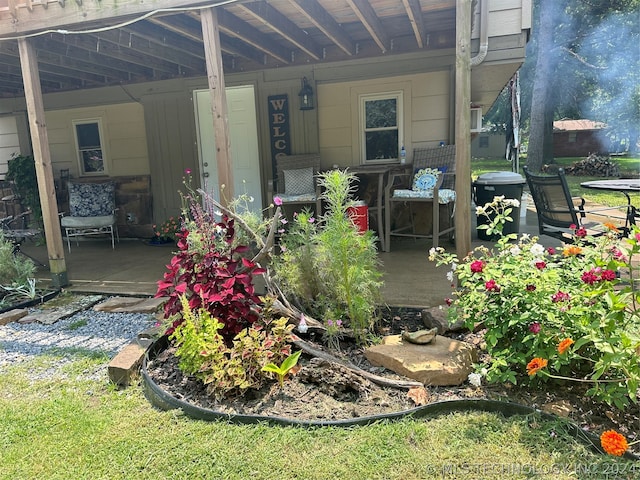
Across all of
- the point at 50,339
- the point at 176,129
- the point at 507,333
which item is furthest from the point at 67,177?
the point at 507,333

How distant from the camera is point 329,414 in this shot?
1.92 metres

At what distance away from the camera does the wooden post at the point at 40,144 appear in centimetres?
357

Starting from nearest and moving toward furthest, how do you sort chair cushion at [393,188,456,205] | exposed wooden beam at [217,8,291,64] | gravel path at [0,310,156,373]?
gravel path at [0,310,156,373] < exposed wooden beam at [217,8,291,64] < chair cushion at [393,188,456,205]

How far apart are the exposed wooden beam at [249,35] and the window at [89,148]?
3.09 meters

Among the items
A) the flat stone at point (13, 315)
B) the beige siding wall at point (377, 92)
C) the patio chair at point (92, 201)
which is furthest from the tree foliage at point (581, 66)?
the flat stone at point (13, 315)

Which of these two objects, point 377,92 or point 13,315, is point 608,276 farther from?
point 377,92

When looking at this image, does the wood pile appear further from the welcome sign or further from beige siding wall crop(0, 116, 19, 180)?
beige siding wall crop(0, 116, 19, 180)

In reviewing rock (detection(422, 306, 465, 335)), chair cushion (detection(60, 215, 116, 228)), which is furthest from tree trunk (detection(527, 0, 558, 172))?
rock (detection(422, 306, 465, 335))

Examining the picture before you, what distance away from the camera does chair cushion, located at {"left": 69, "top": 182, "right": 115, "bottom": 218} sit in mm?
5926

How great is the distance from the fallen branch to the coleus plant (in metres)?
0.30

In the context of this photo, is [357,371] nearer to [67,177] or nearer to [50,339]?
[50,339]

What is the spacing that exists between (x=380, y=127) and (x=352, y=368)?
3.65 meters

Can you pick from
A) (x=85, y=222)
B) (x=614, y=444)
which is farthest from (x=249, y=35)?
(x=614, y=444)

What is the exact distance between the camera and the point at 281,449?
173cm
